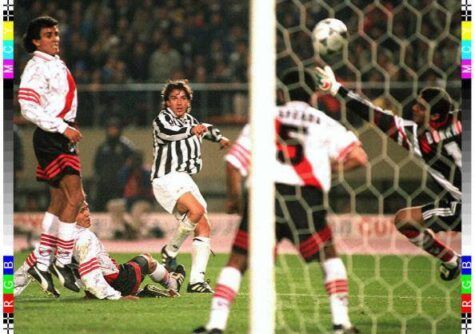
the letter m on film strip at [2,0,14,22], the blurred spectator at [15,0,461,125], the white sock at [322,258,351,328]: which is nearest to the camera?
the white sock at [322,258,351,328]

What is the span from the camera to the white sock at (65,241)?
7.69 meters

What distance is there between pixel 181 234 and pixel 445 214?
2.11 meters

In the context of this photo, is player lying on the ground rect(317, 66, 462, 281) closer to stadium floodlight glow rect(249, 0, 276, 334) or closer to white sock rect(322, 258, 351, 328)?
white sock rect(322, 258, 351, 328)

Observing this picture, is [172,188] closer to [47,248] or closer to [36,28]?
[47,248]

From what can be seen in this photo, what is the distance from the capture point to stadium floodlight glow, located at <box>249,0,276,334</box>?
496 cm

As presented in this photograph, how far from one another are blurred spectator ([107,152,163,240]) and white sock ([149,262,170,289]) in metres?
6.09

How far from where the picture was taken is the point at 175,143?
8617 mm

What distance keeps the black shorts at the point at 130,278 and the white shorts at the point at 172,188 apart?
949 mm

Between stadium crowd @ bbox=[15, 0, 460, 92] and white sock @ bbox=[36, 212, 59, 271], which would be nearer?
white sock @ bbox=[36, 212, 59, 271]

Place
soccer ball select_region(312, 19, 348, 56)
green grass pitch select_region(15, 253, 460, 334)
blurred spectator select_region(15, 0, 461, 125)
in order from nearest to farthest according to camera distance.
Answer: green grass pitch select_region(15, 253, 460, 334)
soccer ball select_region(312, 19, 348, 56)
blurred spectator select_region(15, 0, 461, 125)

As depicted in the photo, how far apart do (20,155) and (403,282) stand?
6.74 meters

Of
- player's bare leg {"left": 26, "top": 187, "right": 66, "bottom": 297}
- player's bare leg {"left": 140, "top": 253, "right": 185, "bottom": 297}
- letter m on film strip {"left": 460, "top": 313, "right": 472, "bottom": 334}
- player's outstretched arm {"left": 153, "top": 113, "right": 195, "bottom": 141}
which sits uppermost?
player's outstretched arm {"left": 153, "top": 113, "right": 195, "bottom": 141}

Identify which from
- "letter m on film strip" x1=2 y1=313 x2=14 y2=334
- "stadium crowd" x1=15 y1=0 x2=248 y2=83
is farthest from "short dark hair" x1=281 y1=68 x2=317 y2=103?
"stadium crowd" x1=15 y1=0 x2=248 y2=83

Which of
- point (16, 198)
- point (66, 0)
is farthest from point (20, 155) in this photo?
point (66, 0)
